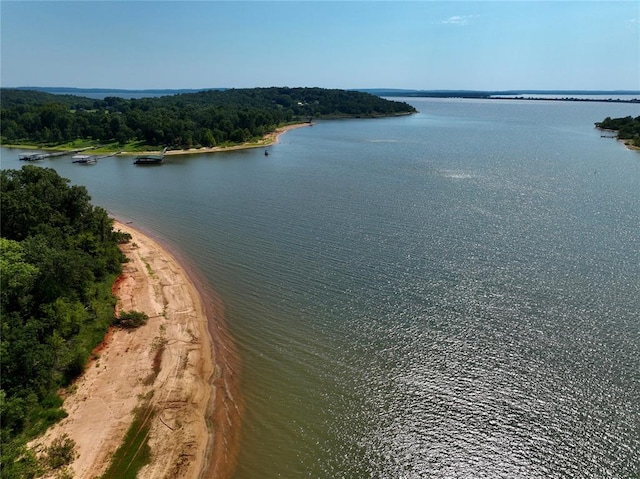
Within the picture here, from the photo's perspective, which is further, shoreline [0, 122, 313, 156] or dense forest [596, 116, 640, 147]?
dense forest [596, 116, 640, 147]

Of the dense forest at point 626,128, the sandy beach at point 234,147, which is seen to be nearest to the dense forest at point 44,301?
the sandy beach at point 234,147

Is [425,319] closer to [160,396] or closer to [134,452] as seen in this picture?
[160,396]

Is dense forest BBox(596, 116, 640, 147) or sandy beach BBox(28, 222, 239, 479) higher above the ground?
dense forest BBox(596, 116, 640, 147)

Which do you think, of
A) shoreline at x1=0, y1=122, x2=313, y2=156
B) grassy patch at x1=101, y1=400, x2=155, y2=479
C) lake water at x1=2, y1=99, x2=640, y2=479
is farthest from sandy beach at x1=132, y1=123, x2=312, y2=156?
grassy patch at x1=101, y1=400, x2=155, y2=479

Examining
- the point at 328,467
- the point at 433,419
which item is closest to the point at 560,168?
the point at 433,419

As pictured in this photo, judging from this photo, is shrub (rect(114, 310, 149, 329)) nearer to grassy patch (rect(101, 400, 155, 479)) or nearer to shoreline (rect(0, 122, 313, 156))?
grassy patch (rect(101, 400, 155, 479))

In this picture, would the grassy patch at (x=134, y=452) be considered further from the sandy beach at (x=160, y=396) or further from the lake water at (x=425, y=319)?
the lake water at (x=425, y=319)
